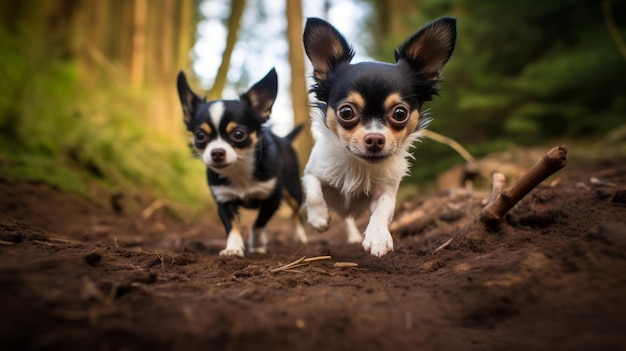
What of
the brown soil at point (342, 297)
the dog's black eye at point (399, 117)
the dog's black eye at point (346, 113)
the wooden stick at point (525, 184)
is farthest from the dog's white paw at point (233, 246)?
the wooden stick at point (525, 184)

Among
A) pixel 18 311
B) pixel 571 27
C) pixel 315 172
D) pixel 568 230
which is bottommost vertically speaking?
pixel 18 311

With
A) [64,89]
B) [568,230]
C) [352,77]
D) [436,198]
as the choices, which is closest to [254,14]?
[64,89]

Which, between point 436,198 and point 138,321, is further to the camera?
point 436,198

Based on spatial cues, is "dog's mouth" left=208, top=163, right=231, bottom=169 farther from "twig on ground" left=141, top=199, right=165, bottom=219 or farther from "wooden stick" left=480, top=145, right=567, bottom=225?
"twig on ground" left=141, top=199, right=165, bottom=219

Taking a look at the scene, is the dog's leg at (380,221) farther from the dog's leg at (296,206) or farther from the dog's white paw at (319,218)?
the dog's leg at (296,206)

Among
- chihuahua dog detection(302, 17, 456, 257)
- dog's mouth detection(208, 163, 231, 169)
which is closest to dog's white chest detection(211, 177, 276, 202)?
dog's mouth detection(208, 163, 231, 169)

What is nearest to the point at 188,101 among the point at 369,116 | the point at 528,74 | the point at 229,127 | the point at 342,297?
the point at 229,127

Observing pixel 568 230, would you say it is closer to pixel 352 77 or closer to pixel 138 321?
pixel 352 77
